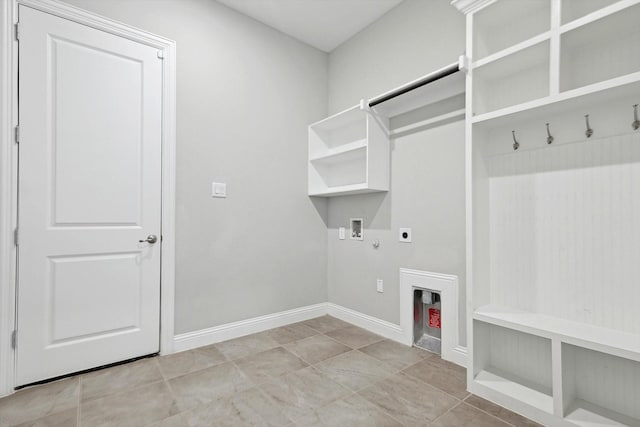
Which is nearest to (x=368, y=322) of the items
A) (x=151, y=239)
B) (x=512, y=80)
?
(x=151, y=239)

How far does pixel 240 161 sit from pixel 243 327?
58.7 inches

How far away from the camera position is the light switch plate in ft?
8.55

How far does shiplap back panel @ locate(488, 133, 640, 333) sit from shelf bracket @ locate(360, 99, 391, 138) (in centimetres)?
98

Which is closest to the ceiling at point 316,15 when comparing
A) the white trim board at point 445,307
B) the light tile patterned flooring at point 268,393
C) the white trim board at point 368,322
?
the white trim board at point 445,307

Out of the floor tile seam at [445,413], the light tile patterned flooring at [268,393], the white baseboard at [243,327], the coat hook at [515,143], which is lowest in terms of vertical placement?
the light tile patterned flooring at [268,393]

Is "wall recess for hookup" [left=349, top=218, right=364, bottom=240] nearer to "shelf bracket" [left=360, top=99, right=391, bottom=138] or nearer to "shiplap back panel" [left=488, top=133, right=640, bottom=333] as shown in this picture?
"shelf bracket" [left=360, top=99, right=391, bottom=138]

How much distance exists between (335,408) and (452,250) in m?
1.33

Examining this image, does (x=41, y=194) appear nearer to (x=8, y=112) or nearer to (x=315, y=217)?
(x=8, y=112)

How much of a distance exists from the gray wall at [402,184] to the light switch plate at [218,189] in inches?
46.8

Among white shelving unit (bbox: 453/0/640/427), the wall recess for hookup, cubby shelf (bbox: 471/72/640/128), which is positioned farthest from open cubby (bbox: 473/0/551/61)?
the wall recess for hookup

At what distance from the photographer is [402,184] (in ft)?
8.59

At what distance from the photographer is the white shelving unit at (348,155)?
2629 mm

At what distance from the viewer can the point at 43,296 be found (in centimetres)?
193

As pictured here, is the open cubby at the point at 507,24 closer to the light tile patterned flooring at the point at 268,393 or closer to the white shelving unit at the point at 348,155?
the white shelving unit at the point at 348,155
